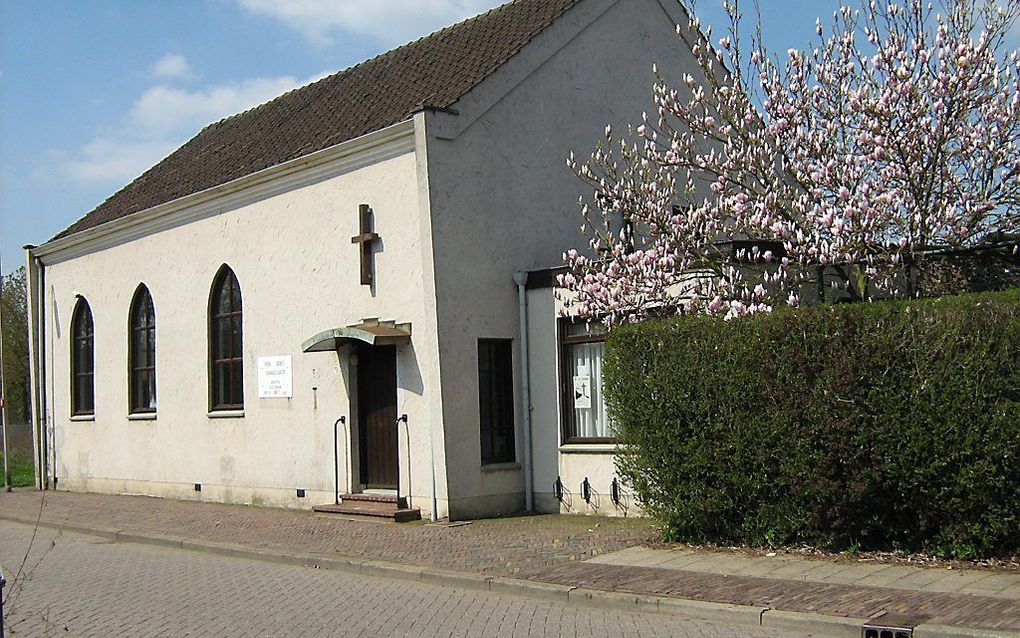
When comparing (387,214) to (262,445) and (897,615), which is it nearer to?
(262,445)

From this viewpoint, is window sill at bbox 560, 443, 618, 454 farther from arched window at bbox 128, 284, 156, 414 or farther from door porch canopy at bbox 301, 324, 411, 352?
arched window at bbox 128, 284, 156, 414

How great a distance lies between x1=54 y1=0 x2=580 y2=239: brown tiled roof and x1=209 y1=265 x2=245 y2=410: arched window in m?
1.90

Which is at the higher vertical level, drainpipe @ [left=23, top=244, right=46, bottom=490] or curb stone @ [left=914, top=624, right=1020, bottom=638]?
drainpipe @ [left=23, top=244, right=46, bottom=490]

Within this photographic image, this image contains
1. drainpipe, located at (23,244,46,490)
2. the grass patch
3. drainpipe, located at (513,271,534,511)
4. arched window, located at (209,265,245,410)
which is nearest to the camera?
drainpipe, located at (513,271,534,511)

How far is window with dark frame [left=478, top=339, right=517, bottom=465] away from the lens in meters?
15.9

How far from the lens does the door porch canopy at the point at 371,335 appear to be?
50.7 ft

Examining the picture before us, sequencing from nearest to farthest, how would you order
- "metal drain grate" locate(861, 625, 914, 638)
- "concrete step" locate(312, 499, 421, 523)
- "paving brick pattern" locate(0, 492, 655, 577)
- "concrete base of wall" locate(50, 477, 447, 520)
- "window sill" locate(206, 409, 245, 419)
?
1. "metal drain grate" locate(861, 625, 914, 638)
2. "paving brick pattern" locate(0, 492, 655, 577)
3. "concrete step" locate(312, 499, 421, 523)
4. "concrete base of wall" locate(50, 477, 447, 520)
5. "window sill" locate(206, 409, 245, 419)

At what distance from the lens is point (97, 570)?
13.0m

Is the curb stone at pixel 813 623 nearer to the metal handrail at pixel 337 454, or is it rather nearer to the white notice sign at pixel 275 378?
the metal handrail at pixel 337 454

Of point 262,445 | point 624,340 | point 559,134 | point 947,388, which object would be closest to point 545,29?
point 559,134

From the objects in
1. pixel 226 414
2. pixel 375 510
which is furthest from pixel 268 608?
pixel 226 414

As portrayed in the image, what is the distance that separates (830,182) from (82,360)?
18.1 m

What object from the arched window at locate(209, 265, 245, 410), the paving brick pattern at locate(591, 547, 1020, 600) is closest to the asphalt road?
the paving brick pattern at locate(591, 547, 1020, 600)

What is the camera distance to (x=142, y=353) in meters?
22.4
